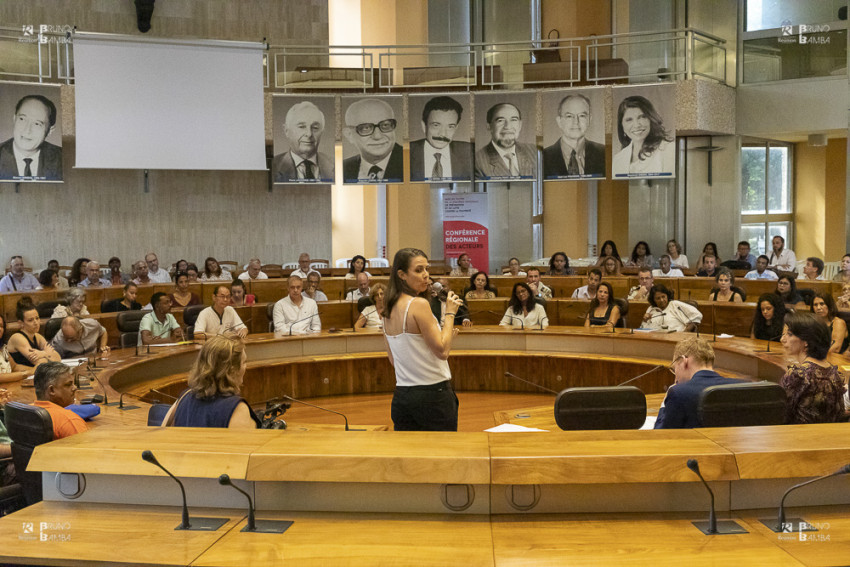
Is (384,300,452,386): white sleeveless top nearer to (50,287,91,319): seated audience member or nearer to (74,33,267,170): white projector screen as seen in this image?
(50,287,91,319): seated audience member

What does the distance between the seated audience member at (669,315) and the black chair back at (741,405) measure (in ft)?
13.2

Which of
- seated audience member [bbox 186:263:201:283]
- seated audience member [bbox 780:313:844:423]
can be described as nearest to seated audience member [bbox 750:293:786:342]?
seated audience member [bbox 780:313:844:423]

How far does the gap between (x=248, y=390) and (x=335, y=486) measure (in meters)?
4.87

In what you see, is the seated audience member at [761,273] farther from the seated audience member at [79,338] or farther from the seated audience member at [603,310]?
the seated audience member at [79,338]

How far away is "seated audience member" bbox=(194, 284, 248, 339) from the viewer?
23.9ft

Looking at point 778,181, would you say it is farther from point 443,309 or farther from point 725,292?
point 443,309

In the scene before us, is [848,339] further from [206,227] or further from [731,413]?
[206,227]

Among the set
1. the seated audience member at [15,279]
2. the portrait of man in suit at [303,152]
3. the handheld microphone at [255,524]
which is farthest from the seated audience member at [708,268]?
the handheld microphone at [255,524]

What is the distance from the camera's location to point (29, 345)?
20.1 feet

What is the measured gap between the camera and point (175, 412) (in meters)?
3.16

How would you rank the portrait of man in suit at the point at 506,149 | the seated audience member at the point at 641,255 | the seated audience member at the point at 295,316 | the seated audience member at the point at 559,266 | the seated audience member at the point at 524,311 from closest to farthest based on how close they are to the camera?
the seated audience member at the point at 295,316 → the seated audience member at the point at 524,311 → the seated audience member at the point at 559,266 → the portrait of man in suit at the point at 506,149 → the seated audience member at the point at 641,255

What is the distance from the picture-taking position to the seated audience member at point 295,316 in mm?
7852

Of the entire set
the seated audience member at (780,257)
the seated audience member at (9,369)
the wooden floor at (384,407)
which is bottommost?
the wooden floor at (384,407)

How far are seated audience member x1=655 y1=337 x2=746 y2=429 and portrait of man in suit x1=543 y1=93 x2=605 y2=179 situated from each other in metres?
8.74
